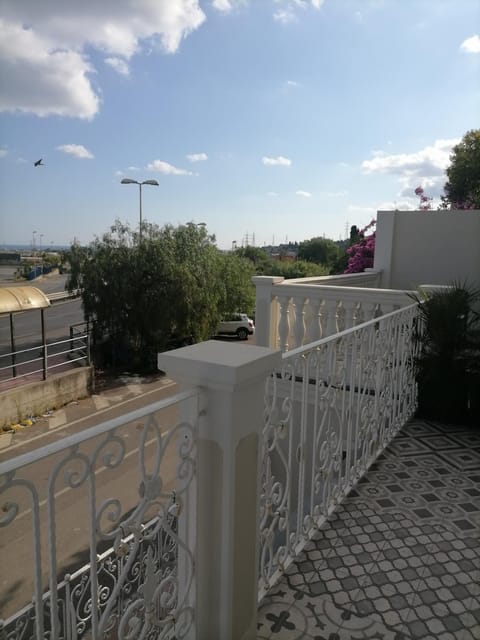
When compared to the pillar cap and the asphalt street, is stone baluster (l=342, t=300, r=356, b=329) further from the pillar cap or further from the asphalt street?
the pillar cap

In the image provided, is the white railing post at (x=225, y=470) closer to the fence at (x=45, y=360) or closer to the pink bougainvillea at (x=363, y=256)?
the pink bougainvillea at (x=363, y=256)

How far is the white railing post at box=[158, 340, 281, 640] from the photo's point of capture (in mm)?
1587

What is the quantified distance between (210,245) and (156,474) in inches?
736

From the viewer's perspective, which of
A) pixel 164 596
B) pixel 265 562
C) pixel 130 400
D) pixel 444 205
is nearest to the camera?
pixel 164 596

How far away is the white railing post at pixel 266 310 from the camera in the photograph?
18.3ft

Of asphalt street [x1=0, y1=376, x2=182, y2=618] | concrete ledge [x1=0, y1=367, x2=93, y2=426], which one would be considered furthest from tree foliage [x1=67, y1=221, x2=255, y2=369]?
concrete ledge [x1=0, y1=367, x2=93, y2=426]

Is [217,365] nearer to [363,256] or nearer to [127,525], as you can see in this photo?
[127,525]

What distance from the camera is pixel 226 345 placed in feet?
5.94

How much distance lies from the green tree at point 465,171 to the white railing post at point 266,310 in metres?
12.1

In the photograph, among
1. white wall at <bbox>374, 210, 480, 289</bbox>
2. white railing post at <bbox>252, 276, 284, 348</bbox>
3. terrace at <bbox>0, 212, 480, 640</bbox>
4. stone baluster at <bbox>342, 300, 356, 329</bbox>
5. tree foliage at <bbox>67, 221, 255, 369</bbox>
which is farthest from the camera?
tree foliage at <bbox>67, 221, 255, 369</bbox>

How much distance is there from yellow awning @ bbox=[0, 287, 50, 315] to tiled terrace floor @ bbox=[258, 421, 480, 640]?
11383 mm

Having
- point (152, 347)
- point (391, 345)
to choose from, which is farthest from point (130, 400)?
point (391, 345)

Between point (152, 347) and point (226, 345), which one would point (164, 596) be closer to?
point (226, 345)

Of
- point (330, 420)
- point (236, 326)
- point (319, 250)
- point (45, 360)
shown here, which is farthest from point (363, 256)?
point (319, 250)
